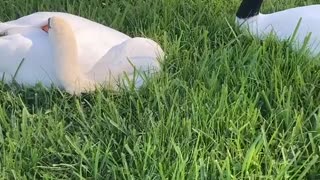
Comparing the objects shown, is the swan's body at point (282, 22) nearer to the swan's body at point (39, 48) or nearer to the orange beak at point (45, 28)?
the swan's body at point (39, 48)

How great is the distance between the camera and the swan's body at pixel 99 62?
1.89 m

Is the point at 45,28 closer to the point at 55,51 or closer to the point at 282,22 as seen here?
the point at 55,51

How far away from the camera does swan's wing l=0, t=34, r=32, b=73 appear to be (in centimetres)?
195

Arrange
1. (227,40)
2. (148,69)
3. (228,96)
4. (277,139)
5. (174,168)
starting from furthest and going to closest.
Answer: (227,40) → (148,69) → (228,96) → (277,139) → (174,168)

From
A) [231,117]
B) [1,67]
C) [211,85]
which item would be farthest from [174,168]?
[1,67]

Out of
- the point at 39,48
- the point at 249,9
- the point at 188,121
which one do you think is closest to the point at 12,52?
the point at 39,48

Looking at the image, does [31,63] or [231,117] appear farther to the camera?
[31,63]

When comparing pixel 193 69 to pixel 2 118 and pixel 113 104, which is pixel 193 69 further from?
pixel 2 118

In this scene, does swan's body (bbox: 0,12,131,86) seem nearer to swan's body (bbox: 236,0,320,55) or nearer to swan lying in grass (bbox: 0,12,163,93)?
swan lying in grass (bbox: 0,12,163,93)

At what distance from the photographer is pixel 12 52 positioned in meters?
1.96

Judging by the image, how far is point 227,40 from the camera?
2189mm

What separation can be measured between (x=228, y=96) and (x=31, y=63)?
56 centimetres

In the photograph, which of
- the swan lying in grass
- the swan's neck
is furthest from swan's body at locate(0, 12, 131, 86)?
the swan's neck

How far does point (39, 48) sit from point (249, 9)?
67cm
